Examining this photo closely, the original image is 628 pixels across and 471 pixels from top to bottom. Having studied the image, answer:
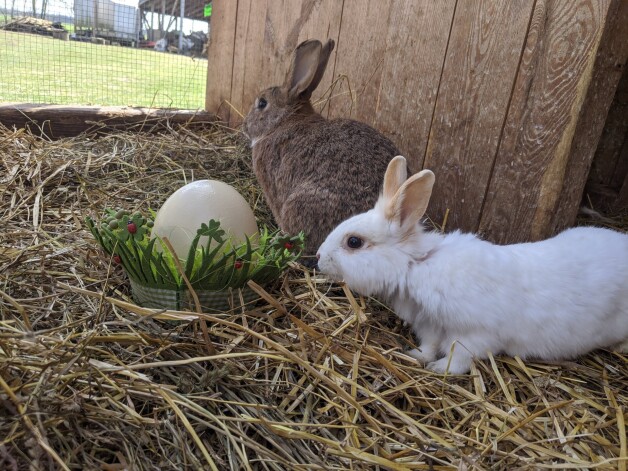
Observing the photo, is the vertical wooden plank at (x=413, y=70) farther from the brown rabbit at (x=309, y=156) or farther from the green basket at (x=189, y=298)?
the green basket at (x=189, y=298)

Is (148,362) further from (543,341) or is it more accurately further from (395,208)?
(543,341)

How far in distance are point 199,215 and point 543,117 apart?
1.60 meters

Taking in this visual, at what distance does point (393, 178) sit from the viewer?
2.03 metres

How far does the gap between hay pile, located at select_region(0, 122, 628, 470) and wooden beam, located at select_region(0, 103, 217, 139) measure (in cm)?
189

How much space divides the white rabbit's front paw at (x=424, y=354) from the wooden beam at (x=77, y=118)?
3060 millimetres

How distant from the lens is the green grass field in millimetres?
5047

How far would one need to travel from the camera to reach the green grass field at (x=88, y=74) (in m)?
5.05

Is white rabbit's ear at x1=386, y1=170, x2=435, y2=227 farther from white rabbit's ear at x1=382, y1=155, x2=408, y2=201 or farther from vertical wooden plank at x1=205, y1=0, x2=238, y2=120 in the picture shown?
vertical wooden plank at x1=205, y1=0, x2=238, y2=120

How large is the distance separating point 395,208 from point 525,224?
2.88 feet

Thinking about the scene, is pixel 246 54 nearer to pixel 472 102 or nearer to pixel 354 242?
pixel 472 102

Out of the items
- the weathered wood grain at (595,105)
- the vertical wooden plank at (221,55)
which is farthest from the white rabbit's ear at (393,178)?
the vertical wooden plank at (221,55)

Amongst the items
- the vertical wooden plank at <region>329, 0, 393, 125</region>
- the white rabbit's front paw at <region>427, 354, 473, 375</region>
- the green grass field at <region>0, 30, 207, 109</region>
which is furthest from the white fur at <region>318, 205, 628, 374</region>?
the green grass field at <region>0, 30, 207, 109</region>

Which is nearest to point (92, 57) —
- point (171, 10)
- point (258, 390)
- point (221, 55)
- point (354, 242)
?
point (221, 55)

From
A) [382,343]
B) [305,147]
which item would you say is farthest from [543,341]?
[305,147]
